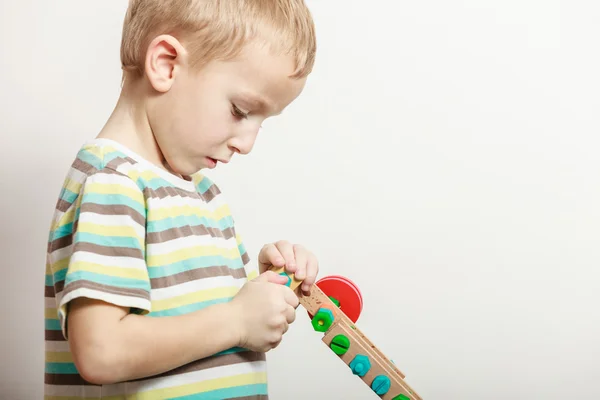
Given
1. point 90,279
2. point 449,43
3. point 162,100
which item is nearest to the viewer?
point 90,279

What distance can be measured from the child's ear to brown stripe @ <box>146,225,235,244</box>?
0.16 meters

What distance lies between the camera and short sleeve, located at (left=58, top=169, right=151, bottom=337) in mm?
700

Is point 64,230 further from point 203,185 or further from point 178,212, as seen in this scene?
point 203,185

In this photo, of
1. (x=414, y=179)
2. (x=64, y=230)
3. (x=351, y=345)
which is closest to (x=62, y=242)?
(x=64, y=230)

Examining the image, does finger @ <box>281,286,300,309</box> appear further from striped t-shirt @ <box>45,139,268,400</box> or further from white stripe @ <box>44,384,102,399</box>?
white stripe @ <box>44,384,102,399</box>

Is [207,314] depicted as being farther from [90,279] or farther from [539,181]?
[539,181]

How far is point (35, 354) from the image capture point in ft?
5.12

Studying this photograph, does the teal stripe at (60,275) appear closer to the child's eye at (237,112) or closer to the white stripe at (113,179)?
the white stripe at (113,179)

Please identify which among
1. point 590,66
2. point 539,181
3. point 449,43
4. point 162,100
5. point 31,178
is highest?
Result: point 590,66

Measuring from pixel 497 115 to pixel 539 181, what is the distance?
0.59 feet

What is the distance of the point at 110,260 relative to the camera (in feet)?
2.36

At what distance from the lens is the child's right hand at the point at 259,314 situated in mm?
806

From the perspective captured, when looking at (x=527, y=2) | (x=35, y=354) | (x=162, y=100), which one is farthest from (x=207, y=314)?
(x=527, y=2)

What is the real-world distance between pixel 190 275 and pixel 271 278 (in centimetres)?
11
